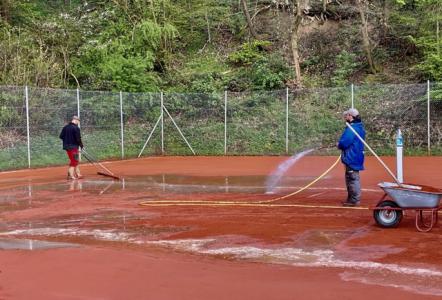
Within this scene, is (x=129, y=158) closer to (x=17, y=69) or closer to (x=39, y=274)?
(x=17, y=69)

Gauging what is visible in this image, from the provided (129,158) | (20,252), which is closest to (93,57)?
(129,158)

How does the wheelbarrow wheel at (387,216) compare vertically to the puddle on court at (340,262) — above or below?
above

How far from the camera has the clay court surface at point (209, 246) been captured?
5590mm

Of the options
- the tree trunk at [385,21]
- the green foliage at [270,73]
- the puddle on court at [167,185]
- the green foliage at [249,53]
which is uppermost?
the tree trunk at [385,21]

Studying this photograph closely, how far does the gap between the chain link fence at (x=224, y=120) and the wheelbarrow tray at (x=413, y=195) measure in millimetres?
13813

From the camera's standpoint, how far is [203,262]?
21.5 feet

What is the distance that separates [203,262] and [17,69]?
62.9 ft

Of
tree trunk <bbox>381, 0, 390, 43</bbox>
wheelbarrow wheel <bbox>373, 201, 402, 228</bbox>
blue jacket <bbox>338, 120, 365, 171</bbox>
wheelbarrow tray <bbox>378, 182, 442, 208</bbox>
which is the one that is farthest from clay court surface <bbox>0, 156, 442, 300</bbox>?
tree trunk <bbox>381, 0, 390, 43</bbox>

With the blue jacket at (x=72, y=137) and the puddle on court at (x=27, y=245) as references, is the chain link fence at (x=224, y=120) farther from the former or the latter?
the puddle on court at (x=27, y=245)

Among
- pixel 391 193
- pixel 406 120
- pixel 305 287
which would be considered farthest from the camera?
pixel 406 120

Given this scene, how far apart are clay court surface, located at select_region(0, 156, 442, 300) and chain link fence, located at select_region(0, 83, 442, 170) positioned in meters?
7.34

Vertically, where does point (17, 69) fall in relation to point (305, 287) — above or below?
above

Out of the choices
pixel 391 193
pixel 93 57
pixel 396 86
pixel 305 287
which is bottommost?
pixel 305 287

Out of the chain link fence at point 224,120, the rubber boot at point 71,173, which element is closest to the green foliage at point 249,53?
the chain link fence at point 224,120
